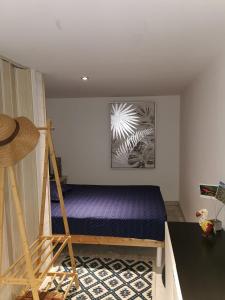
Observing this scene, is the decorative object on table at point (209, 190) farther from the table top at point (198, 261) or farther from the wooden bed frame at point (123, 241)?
the wooden bed frame at point (123, 241)

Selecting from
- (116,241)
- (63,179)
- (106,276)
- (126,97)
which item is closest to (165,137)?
A: (126,97)

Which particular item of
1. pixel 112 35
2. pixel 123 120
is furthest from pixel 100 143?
pixel 112 35

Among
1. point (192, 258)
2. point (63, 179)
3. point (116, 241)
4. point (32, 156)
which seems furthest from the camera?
point (63, 179)

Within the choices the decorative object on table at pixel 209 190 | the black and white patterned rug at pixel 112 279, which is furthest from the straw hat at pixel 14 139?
the black and white patterned rug at pixel 112 279

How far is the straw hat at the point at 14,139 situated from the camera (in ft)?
5.65

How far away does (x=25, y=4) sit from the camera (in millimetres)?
1243

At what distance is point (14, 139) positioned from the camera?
1813 millimetres

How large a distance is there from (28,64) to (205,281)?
230cm

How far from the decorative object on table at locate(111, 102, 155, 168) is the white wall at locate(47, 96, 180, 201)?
0.12 m

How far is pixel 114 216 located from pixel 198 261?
161 cm

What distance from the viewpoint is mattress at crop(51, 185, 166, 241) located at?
9.77 ft

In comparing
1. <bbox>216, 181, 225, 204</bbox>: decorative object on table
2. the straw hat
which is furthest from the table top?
the straw hat

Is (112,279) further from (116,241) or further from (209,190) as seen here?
(209,190)

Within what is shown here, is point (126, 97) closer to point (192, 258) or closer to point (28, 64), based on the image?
point (28, 64)
